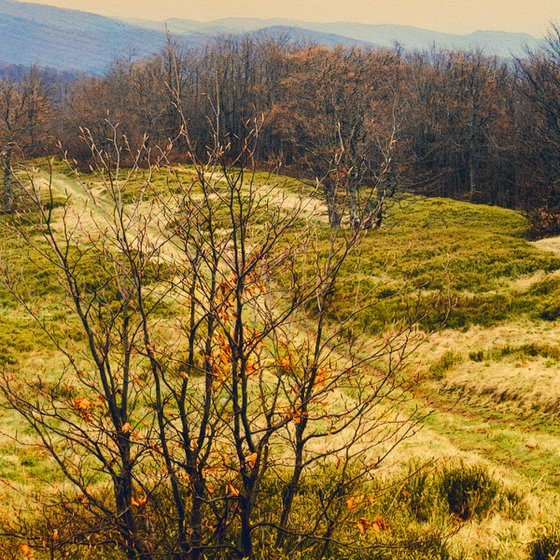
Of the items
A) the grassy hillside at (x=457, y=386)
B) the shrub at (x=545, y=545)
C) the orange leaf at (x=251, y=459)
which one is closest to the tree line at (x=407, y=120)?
the grassy hillside at (x=457, y=386)

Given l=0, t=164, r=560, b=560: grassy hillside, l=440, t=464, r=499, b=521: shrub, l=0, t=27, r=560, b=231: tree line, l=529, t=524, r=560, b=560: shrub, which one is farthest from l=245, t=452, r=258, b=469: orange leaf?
l=0, t=27, r=560, b=231: tree line

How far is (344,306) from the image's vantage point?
2025 centimetres

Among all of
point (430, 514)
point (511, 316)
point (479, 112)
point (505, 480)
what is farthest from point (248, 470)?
point (479, 112)

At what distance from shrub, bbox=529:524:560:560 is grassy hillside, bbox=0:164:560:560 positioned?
89 millimetres

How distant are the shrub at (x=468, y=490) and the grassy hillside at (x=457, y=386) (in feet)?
0.08

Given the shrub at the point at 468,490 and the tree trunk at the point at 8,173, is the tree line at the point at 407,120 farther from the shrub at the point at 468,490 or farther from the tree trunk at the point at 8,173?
A: the shrub at the point at 468,490

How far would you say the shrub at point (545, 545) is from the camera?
5.78 metres

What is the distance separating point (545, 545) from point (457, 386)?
8.58 meters

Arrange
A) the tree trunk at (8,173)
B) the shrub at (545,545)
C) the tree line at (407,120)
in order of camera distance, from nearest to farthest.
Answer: the tree trunk at (8,173)
the shrub at (545,545)
the tree line at (407,120)

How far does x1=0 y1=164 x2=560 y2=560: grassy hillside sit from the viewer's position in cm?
646

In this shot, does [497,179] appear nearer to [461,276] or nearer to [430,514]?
[461,276]

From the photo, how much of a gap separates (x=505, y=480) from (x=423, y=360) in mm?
7890

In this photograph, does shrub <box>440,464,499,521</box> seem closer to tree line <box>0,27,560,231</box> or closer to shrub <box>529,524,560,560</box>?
shrub <box>529,524,560,560</box>

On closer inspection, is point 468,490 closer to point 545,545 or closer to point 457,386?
point 545,545
